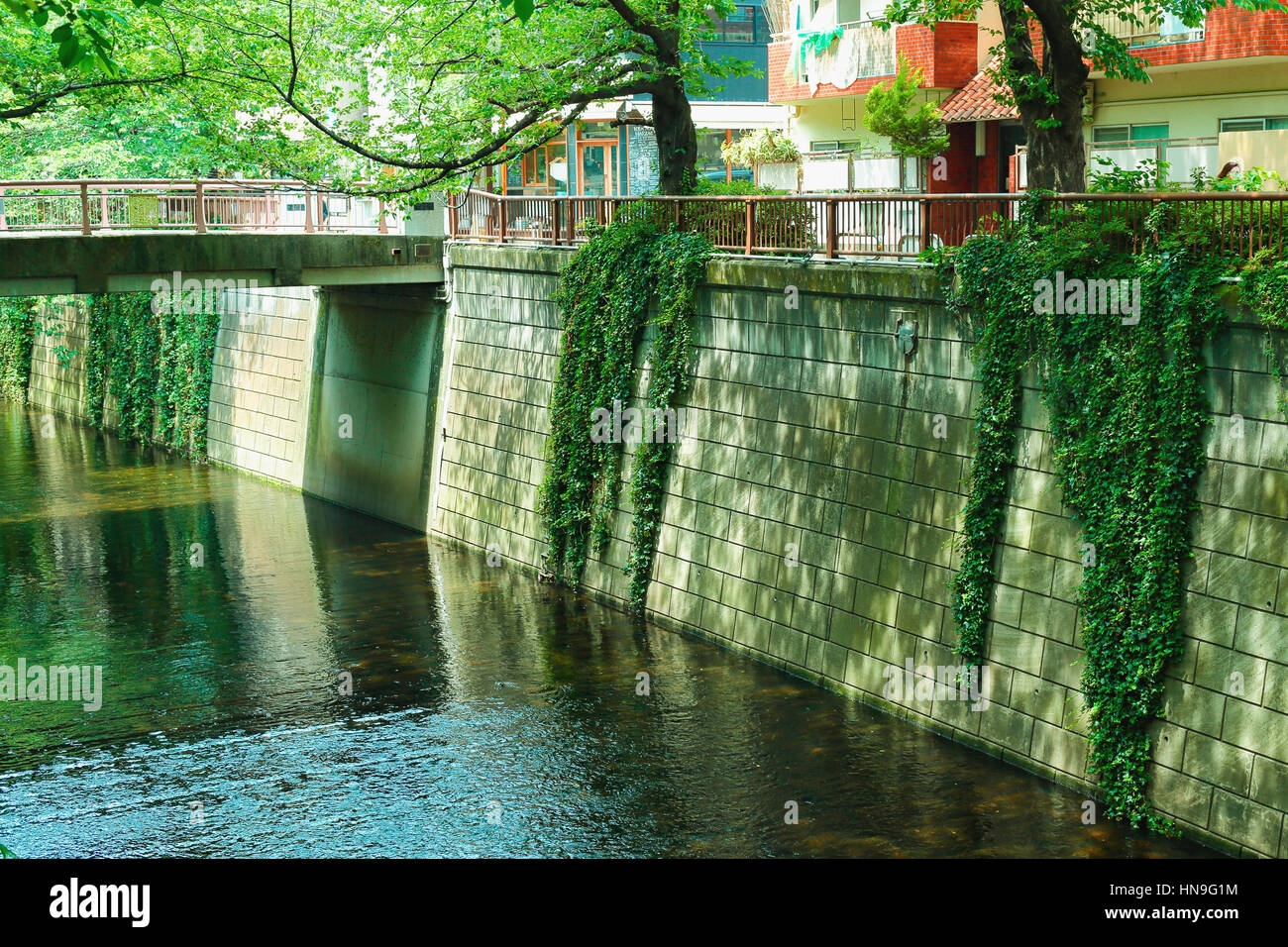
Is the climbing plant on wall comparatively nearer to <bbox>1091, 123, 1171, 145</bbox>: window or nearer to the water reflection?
the water reflection

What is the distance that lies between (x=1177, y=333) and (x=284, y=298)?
79.1ft

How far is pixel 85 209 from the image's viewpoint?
24.3 metres

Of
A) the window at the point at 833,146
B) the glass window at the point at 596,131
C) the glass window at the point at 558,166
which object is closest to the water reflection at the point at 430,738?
the window at the point at 833,146

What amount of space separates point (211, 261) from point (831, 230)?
1249cm

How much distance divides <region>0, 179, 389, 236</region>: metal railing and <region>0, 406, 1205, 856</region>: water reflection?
19.5 feet

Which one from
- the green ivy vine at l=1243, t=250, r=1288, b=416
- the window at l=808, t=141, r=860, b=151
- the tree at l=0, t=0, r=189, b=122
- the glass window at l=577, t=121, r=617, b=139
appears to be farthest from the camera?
the glass window at l=577, t=121, r=617, b=139

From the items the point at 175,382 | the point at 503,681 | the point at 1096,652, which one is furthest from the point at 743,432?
the point at 175,382

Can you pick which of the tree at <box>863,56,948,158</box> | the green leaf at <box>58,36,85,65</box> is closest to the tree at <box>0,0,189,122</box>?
the green leaf at <box>58,36,85,65</box>

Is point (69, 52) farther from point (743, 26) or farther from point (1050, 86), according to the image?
point (743, 26)

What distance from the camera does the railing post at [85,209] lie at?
79.5 feet

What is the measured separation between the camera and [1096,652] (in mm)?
13914

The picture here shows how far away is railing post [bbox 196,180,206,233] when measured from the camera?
25.7m
